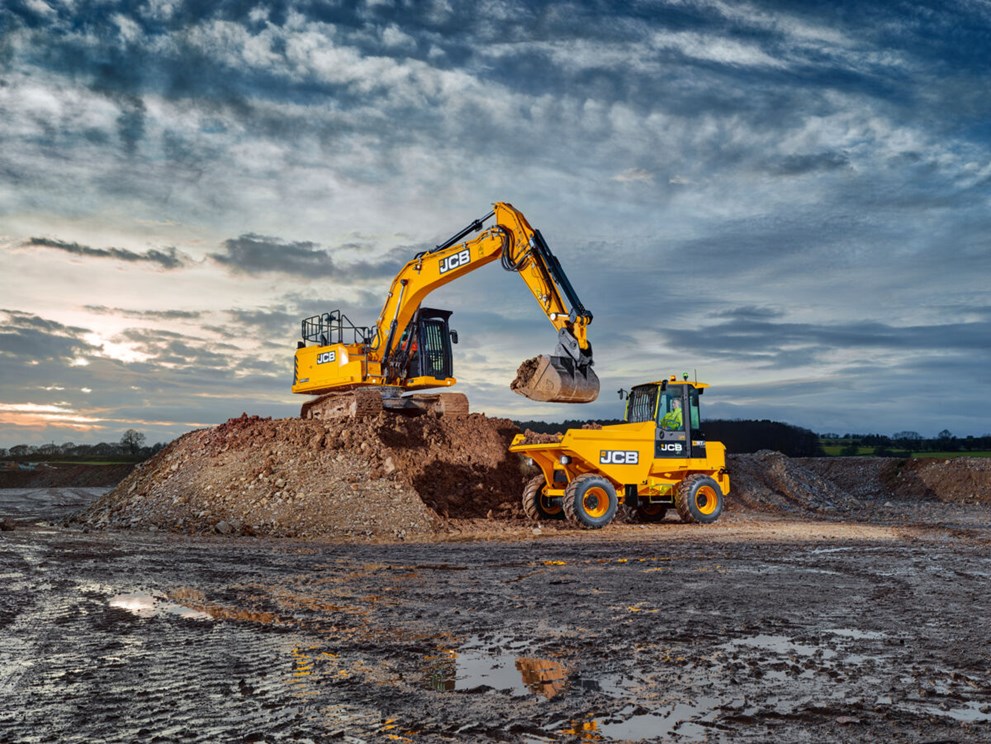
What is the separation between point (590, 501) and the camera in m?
17.9

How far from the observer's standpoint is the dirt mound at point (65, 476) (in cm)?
4891

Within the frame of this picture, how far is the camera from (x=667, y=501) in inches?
782

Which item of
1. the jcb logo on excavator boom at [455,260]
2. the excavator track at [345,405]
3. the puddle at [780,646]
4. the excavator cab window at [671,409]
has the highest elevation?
the jcb logo on excavator boom at [455,260]

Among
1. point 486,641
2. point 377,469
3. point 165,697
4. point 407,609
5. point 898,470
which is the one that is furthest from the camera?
point 898,470

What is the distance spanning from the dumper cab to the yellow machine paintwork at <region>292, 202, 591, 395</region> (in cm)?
372

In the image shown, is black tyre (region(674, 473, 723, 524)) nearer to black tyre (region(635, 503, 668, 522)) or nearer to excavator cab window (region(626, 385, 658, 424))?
black tyre (region(635, 503, 668, 522))

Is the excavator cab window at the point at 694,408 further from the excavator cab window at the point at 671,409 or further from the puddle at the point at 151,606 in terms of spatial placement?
the puddle at the point at 151,606

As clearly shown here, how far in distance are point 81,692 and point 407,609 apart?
3.53 meters

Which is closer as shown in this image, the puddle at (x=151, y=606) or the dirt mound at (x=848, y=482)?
the puddle at (x=151, y=606)

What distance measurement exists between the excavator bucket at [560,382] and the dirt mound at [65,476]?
122ft

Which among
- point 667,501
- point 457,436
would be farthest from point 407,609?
point 457,436

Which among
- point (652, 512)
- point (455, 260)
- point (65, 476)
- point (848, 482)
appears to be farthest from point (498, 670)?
point (65, 476)

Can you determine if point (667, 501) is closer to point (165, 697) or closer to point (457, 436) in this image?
point (457, 436)

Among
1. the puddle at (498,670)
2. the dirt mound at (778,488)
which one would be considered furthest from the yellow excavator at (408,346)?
the puddle at (498,670)
